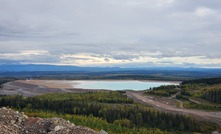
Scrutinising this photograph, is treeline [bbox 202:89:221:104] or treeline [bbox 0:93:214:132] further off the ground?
treeline [bbox 202:89:221:104]

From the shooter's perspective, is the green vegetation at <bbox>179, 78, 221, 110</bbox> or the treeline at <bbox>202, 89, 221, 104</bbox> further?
the treeline at <bbox>202, 89, 221, 104</bbox>

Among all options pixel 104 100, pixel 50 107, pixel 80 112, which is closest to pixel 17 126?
pixel 80 112

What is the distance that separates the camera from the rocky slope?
26688 mm

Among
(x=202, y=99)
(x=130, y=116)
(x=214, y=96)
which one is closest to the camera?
(x=130, y=116)

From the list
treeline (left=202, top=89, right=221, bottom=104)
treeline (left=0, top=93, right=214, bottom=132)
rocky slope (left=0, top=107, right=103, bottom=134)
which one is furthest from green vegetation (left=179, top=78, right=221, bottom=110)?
rocky slope (left=0, top=107, right=103, bottom=134)

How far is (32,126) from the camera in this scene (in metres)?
29.0

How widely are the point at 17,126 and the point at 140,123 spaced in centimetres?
5348

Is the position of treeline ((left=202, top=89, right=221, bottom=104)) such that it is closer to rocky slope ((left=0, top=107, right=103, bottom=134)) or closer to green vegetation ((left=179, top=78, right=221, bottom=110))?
green vegetation ((left=179, top=78, right=221, bottom=110))

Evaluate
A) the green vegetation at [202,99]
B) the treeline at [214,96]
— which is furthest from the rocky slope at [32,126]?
the treeline at [214,96]

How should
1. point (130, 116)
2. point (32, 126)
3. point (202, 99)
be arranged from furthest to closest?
point (202, 99) → point (130, 116) → point (32, 126)

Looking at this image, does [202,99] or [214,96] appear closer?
[214,96]

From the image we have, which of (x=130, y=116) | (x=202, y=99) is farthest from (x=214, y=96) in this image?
(x=130, y=116)

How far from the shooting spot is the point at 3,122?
28719 mm

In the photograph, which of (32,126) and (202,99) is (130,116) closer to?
(202,99)
